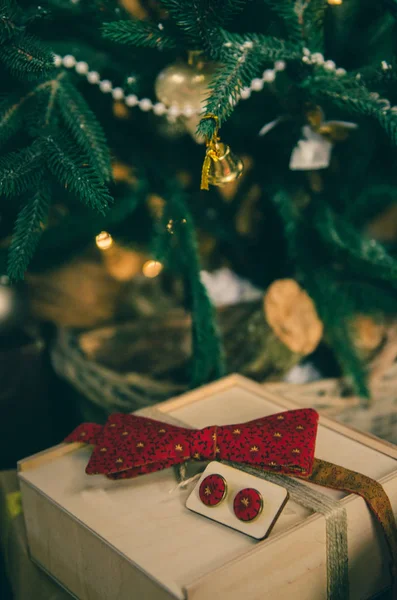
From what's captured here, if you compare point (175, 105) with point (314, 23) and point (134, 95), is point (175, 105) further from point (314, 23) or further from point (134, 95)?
point (314, 23)

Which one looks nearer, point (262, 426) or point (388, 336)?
point (262, 426)

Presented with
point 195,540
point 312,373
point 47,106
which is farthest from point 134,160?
point 195,540

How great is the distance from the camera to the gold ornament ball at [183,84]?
0.78 metres

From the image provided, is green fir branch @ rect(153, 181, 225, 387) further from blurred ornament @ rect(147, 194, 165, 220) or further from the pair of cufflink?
the pair of cufflink

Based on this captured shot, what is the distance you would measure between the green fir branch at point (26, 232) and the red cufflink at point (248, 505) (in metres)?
0.34

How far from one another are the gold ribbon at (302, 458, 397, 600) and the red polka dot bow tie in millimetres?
24

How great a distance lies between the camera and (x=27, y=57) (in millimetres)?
684

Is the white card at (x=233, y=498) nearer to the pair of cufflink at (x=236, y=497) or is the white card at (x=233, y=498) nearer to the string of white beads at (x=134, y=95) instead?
the pair of cufflink at (x=236, y=497)

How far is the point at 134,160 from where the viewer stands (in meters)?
0.92

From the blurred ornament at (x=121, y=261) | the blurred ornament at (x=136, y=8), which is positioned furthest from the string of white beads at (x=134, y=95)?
the blurred ornament at (x=121, y=261)

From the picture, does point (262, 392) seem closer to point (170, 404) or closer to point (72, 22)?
point (170, 404)

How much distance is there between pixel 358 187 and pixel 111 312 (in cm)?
50

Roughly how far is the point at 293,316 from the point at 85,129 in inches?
16.1

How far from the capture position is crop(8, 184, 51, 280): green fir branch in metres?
0.69
